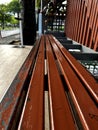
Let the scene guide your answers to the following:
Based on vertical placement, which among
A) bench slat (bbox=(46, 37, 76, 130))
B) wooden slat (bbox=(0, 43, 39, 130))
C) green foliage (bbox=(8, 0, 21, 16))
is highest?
green foliage (bbox=(8, 0, 21, 16))

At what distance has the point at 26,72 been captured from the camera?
79.4 inches

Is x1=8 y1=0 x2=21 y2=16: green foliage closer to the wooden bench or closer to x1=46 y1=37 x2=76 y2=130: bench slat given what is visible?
the wooden bench

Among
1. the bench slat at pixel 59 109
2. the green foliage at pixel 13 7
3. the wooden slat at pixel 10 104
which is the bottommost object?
the wooden slat at pixel 10 104

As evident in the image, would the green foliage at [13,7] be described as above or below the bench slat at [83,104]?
above

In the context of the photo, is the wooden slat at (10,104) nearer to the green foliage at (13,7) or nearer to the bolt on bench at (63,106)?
the bolt on bench at (63,106)

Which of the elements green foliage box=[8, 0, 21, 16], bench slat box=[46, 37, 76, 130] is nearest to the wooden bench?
bench slat box=[46, 37, 76, 130]

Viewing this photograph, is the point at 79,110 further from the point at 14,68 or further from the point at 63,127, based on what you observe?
the point at 14,68

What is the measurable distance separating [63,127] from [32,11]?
669 cm

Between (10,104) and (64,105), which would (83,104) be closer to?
(64,105)

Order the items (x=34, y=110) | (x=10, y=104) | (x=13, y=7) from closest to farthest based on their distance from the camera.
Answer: (x=34, y=110)
(x=10, y=104)
(x=13, y=7)

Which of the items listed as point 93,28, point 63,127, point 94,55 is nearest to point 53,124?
point 63,127

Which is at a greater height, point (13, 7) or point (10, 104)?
point (13, 7)

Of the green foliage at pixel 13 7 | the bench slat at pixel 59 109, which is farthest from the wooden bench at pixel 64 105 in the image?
the green foliage at pixel 13 7

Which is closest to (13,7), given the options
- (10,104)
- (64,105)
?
(10,104)
